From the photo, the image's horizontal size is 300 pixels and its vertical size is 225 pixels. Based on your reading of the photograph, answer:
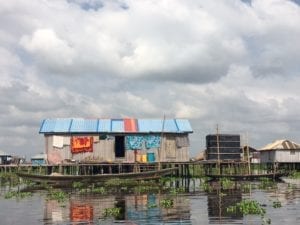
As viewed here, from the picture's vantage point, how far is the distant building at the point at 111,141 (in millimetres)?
56562

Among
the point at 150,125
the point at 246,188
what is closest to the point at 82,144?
the point at 150,125

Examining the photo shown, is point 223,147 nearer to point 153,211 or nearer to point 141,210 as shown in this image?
point 141,210

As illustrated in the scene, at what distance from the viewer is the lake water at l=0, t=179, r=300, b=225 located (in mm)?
23328

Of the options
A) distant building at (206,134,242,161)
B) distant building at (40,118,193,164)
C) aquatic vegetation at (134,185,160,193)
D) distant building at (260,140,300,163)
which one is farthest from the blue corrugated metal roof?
distant building at (260,140,300,163)

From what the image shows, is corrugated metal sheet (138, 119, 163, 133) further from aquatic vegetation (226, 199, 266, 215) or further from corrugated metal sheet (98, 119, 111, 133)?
aquatic vegetation (226, 199, 266, 215)

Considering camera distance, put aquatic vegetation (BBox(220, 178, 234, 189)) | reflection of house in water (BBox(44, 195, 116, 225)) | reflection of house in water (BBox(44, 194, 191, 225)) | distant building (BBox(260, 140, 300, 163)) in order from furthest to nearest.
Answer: distant building (BBox(260, 140, 300, 163)), aquatic vegetation (BBox(220, 178, 234, 189)), reflection of house in water (BBox(44, 195, 116, 225)), reflection of house in water (BBox(44, 194, 191, 225))

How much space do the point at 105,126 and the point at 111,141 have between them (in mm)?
1874

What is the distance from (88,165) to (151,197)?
68.7 ft

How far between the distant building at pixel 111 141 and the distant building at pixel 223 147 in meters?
3.44

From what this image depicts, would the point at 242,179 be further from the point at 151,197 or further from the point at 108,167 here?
the point at 151,197

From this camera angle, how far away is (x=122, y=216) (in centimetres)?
2498

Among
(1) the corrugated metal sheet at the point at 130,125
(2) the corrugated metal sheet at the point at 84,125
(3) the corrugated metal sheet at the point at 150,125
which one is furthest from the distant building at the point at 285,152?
(2) the corrugated metal sheet at the point at 84,125

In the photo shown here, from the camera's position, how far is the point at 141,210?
27.2 meters

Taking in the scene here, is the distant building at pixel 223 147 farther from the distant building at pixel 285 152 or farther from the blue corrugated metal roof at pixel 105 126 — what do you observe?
the distant building at pixel 285 152
